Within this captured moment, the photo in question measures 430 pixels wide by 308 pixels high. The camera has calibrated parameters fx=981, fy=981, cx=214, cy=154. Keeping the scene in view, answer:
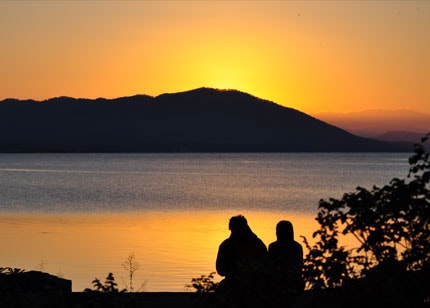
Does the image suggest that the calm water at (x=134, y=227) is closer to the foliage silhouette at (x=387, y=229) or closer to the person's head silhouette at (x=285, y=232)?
the person's head silhouette at (x=285, y=232)

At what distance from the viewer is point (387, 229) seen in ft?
22.8

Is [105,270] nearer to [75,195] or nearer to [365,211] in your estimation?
[365,211]

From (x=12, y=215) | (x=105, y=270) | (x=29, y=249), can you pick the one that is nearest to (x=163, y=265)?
(x=105, y=270)

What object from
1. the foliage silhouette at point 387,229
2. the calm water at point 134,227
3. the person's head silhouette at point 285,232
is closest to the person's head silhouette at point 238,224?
the person's head silhouette at point 285,232

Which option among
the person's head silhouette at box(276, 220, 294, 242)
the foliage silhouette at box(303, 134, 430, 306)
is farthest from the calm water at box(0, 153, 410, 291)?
the foliage silhouette at box(303, 134, 430, 306)

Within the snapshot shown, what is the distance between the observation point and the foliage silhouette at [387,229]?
6922 millimetres

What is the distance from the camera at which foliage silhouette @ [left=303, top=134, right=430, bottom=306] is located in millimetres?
6922

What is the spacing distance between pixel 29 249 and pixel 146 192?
1944 inches

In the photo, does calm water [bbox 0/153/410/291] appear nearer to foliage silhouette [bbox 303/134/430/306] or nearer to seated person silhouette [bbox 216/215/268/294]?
seated person silhouette [bbox 216/215/268/294]

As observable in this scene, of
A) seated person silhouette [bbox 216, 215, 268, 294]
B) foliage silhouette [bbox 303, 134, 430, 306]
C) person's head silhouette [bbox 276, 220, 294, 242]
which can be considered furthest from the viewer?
person's head silhouette [bbox 276, 220, 294, 242]

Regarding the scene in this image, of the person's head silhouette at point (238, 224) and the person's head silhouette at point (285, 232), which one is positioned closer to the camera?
the person's head silhouette at point (238, 224)

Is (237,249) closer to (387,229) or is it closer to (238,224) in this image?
(238,224)

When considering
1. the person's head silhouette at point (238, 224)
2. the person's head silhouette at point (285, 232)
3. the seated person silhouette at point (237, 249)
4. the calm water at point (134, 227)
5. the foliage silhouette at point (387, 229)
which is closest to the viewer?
the foliage silhouette at point (387, 229)

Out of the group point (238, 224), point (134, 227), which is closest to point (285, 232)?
point (238, 224)
